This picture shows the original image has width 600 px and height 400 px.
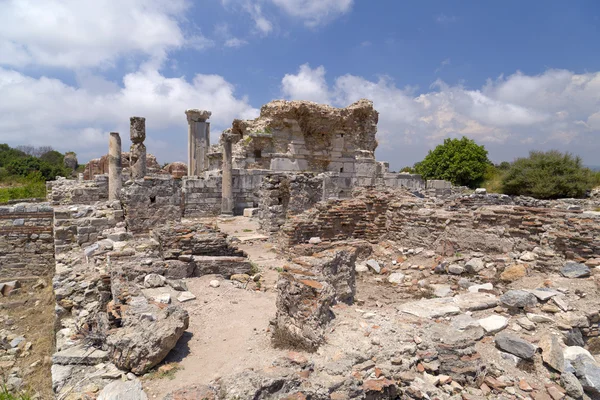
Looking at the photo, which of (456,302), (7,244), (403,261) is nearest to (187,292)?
(456,302)

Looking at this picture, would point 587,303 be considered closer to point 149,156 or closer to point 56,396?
point 56,396

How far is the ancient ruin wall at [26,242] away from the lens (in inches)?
374

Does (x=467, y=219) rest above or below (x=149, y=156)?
below

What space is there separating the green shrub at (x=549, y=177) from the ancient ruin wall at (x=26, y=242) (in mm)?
23754

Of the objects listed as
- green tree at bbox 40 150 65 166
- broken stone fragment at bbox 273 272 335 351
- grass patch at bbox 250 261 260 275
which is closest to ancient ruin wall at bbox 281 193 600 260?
grass patch at bbox 250 261 260 275

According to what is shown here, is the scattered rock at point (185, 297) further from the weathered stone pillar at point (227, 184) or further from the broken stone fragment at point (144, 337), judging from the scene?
the weathered stone pillar at point (227, 184)

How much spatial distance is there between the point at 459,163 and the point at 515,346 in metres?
30.5

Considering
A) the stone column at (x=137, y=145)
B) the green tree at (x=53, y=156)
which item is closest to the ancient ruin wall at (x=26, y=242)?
the stone column at (x=137, y=145)

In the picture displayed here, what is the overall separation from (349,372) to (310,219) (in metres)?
5.67

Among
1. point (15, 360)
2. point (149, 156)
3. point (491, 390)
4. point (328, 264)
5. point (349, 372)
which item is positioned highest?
point (149, 156)

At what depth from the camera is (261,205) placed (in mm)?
11188

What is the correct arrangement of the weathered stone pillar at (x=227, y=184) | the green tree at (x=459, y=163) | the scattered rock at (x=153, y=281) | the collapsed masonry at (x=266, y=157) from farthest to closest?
the green tree at (x=459, y=163)
the weathered stone pillar at (x=227, y=184)
the collapsed masonry at (x=266, y=157)
the scattered rock at (x=153, y=281)

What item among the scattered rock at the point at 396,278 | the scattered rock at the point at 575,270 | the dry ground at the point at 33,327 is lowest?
the dry ground at the point at 33,327

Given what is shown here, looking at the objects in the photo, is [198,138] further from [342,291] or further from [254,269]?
[342,291]
